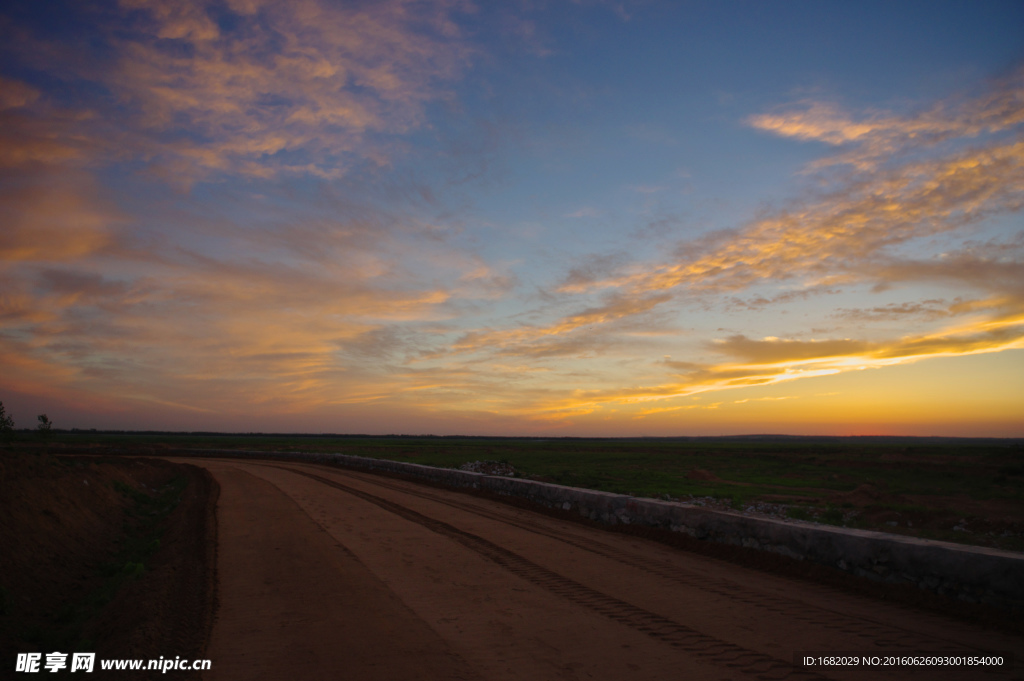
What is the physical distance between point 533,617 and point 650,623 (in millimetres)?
1104

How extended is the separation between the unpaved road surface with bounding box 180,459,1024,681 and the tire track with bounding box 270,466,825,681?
0.02 meters

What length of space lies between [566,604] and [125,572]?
24.6 ft

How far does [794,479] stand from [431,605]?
3232 centimetres

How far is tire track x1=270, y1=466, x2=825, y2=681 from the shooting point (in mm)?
4035

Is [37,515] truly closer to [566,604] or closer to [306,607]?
[306,607]


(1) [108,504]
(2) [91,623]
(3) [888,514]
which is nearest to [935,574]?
(2) [91,623]

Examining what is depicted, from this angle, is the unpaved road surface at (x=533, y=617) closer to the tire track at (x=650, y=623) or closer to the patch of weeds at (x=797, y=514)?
the tire track at (x=650, y=623)

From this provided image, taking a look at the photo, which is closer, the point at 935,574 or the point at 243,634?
the point at 243,634

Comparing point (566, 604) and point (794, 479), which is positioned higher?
point (566, 604)

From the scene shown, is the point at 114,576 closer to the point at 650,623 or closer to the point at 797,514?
the point at 650,623

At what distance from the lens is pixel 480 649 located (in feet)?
14.5

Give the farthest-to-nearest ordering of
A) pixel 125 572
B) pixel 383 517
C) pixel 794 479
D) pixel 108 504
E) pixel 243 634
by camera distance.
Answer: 1. pixel 794 479
2. pixel 108 504
3. pixel 383 517
4. pixel 125 572
5. pixel 243 634

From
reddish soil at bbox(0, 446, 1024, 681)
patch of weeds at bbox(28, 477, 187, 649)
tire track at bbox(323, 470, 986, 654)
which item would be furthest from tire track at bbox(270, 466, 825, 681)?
patch of weeds at bbox(28, 477, 187, 649)

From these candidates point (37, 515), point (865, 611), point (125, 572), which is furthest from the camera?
point (37, 515)
